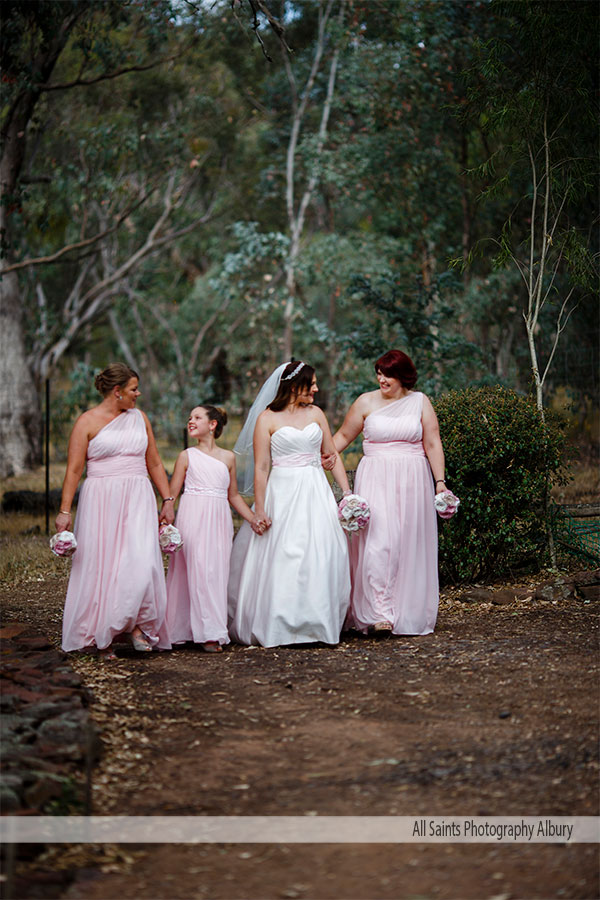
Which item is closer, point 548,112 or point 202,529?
point 202,529

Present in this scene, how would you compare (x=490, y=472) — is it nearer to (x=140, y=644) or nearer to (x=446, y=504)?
(x=446, y=504)

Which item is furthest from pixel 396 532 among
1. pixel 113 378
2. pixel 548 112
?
pixel 548 112

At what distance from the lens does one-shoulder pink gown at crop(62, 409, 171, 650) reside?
6688 mm

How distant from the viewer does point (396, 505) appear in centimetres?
752

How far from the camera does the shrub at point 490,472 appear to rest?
27.7 feet

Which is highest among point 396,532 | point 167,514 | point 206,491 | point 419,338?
point 419,338

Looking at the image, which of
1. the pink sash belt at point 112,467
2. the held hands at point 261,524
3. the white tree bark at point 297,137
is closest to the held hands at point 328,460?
the held hands at point 261,524

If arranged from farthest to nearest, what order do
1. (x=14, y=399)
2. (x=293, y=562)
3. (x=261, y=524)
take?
1. (x=14, y=399)
2. (x=261, y=524)
3. (x=293, y=562)

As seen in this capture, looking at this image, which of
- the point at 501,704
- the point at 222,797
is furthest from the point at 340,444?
the point at 222,797

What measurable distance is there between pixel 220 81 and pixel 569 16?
1979 centimetres

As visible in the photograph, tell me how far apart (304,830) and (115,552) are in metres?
3.47

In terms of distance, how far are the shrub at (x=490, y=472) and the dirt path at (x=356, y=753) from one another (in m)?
1.39

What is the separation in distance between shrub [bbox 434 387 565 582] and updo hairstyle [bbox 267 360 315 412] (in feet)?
5.53

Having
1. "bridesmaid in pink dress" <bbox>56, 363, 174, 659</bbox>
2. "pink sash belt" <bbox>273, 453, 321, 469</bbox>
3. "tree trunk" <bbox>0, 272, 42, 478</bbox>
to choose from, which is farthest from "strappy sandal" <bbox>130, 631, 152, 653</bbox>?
"tree trunk" <bbox>0, 272, 42, 478</bbox>
